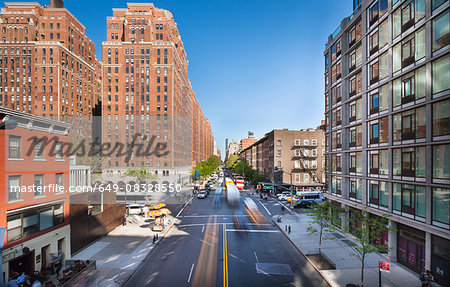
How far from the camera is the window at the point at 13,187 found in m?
14.4

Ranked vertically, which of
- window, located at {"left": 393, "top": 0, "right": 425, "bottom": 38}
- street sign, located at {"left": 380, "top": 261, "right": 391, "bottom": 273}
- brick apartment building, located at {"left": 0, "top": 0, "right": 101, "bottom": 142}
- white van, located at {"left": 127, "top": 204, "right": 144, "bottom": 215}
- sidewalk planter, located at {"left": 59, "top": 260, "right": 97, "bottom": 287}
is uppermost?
brick apartment building, located at {"left": 0, "top": 0, "right": 101, "bottom": 142}

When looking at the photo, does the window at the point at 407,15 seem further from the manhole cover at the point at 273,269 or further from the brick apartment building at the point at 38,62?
the brick apartment building at the point at 38,62

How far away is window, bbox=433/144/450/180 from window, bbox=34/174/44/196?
93.3 ft

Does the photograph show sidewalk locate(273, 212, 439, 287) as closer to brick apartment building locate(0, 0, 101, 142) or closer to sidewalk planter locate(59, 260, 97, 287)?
sidewalk planter locate(59, 260, 97, 287)

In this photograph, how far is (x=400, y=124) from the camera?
58.5 feet

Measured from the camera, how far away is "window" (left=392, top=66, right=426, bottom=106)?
15.8 m

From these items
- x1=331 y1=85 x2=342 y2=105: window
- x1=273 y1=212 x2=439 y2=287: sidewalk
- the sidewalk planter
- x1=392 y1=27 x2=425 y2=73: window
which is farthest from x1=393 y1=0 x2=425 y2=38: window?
the sidewalk planter

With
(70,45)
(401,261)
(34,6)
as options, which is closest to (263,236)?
(401,261)

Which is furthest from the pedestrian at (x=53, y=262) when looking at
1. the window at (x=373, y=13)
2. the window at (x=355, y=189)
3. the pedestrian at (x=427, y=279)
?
the window at (x=373, y=13)

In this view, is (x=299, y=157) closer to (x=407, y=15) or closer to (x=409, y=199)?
(x=409, y=199)

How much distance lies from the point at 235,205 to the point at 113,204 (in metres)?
22.9

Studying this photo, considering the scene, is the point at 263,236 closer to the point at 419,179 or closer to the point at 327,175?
the point at 327,175

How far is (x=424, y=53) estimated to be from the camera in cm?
1558

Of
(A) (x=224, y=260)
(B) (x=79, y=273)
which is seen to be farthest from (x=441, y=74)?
(B) (x=79, y=273)
